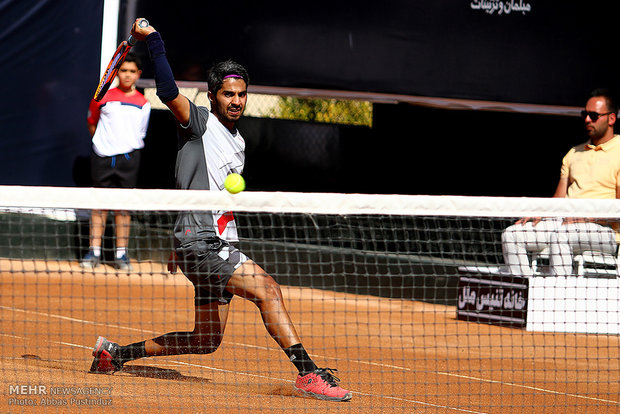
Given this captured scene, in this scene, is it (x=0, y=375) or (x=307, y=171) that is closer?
(x=0, y=375)

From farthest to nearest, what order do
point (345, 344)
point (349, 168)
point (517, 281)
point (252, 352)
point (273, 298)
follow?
point (349, 168) < point (517, 281) < point (345, 344) < point (252, 352) < point (273, 298)

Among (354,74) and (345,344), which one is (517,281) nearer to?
(345,344)

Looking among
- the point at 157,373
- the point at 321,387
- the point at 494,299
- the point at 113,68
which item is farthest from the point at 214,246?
the point at 494,299

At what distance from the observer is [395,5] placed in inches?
403

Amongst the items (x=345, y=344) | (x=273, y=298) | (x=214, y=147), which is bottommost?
(x=345, y=344)

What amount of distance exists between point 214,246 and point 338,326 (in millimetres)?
3250

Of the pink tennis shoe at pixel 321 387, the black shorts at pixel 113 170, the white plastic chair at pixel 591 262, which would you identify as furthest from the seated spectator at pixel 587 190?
the black shorts at pixel 113 170

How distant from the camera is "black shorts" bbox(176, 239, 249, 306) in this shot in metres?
4.88

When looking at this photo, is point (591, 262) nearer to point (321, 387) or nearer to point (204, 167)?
point (321, 387)

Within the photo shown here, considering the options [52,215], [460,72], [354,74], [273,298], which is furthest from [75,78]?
[273,298]

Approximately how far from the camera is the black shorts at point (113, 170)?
968 cm

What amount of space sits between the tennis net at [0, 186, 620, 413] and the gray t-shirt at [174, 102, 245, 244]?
25cm

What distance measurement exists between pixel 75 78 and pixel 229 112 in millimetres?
5405

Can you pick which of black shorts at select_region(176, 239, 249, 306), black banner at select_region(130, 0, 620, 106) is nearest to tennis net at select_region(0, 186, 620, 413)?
black shorts at select_region(176, 239, 249, 306)
